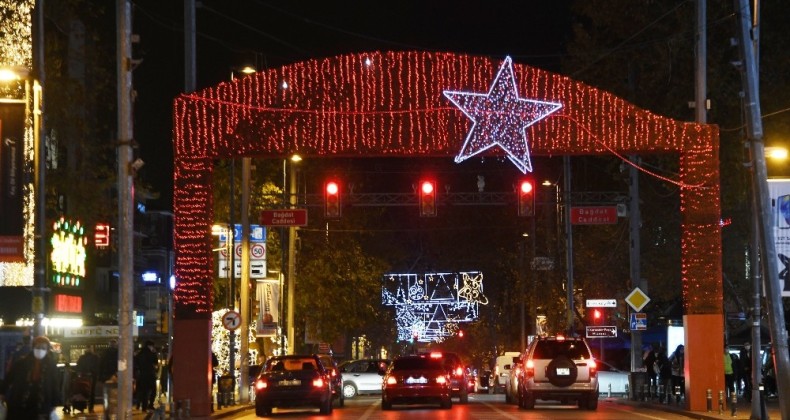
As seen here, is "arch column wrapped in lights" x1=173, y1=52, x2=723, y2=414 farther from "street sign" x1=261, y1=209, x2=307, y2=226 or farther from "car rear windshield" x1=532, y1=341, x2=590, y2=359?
"street sign" x1=261, y1=209, x2=307, y2=226

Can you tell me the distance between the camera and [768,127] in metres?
39.4

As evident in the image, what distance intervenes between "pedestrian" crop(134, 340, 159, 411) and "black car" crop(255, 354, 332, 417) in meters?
2.89

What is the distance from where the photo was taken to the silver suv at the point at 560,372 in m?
32.8

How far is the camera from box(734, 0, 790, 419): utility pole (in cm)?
2584

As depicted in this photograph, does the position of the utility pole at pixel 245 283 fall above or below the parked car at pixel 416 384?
above

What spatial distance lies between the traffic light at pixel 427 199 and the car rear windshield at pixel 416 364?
4863 millimetres

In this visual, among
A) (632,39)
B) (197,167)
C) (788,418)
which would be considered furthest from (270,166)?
(788,418)

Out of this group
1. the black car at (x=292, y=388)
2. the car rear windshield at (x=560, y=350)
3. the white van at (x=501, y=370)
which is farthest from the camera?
the white van at (x=501, y=370)

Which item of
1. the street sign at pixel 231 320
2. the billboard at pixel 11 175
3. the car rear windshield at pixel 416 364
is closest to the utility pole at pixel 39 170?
the billboard at pixel 11 175

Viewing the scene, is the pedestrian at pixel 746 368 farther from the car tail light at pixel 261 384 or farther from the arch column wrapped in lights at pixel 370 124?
the car tail light at pixel 261 384

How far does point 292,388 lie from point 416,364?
13.9ft

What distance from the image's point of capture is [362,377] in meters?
51.2

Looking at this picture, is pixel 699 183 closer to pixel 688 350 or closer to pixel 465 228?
pixel 688 350

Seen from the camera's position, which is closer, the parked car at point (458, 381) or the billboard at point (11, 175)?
the billboard at point (11, 175)
